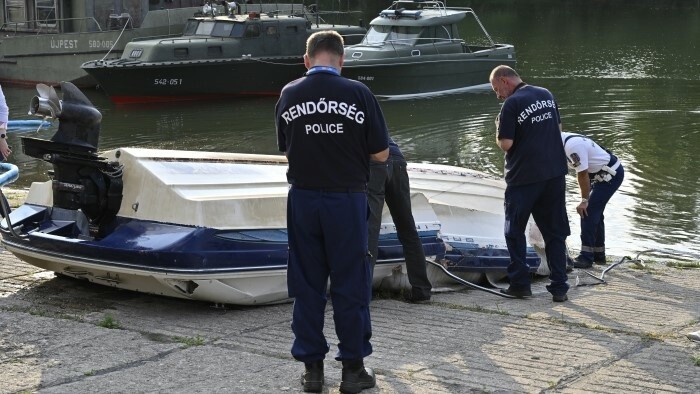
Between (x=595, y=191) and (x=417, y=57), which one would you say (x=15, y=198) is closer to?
(x=595, y=191)

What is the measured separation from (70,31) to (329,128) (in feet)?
91.3

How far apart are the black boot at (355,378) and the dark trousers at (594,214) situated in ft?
14.9

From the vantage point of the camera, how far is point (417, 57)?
27875 mm

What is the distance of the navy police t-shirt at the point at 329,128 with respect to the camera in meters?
5.43

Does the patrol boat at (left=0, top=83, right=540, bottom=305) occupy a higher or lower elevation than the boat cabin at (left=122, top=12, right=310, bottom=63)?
higher

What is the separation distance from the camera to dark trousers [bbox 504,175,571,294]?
25.9 feet

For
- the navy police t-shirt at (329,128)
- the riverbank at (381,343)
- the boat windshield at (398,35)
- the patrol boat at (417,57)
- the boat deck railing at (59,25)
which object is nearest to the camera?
the navy police t-shirt at (329,128)

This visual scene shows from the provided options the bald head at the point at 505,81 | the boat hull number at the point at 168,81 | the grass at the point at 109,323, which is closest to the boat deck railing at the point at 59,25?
the boat hull number at the point at 168,81

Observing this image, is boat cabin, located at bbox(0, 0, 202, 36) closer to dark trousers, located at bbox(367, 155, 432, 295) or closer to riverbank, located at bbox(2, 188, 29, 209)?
riverbank, located at bbox(2, 188, 29, 209)

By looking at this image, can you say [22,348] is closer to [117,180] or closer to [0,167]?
[117,180]

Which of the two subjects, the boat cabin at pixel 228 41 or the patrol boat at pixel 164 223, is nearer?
the patrol boat at pixel 164 223

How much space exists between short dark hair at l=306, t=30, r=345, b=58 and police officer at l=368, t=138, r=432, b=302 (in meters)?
1.84

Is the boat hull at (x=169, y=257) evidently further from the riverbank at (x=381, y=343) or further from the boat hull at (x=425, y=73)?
the boat hull at (x=425, y=73)

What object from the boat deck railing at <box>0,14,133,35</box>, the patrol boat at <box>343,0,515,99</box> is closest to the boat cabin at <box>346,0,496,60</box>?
the patrol boat at <box>343,0,515,99</box>
